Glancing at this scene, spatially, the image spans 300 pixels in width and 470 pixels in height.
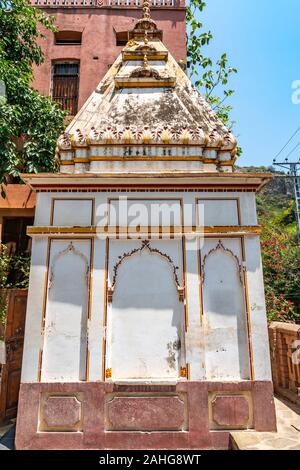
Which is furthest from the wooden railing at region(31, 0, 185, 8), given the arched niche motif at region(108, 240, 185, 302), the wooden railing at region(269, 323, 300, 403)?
the wooden railing at region(269, 323, 300, 403)

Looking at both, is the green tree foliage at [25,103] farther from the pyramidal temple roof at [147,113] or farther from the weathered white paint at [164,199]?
the weathered white paint at [164,199]

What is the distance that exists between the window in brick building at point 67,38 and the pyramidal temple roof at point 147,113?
231 inches

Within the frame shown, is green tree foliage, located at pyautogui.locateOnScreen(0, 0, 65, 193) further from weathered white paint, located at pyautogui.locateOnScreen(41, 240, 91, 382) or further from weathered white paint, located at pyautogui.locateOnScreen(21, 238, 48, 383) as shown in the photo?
weathered white paint, located at pyautogui.locateOnScreen(41, 240, 91, 382)

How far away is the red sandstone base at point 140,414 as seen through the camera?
4.97 meters

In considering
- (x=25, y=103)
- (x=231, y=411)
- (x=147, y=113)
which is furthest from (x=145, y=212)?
(x=25, y=103)

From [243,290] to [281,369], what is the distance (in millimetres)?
3238

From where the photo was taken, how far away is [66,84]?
41.6ft

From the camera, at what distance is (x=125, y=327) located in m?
5.41

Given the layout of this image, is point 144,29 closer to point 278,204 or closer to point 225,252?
point 225,252

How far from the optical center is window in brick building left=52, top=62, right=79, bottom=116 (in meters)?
12.5

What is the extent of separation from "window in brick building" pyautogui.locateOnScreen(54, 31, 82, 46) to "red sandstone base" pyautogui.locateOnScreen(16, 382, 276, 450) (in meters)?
12.8

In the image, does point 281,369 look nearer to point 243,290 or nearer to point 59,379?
point 243,290

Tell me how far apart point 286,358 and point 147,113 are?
6.09m
